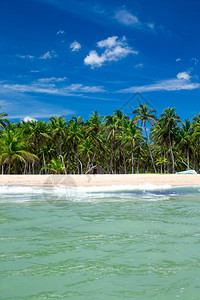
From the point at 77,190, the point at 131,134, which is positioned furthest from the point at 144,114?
the point at 77,190

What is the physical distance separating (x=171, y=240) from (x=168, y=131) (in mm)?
46934

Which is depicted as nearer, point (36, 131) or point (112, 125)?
point (36, 131)

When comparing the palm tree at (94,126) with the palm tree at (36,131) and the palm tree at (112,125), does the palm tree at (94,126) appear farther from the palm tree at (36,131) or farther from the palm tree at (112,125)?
the palm tree at (36,131)

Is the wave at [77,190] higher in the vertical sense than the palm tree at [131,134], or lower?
lower

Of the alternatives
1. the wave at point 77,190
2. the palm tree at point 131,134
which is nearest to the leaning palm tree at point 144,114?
the palm tree at point 131,134

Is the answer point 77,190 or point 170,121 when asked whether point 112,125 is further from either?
point 77,190

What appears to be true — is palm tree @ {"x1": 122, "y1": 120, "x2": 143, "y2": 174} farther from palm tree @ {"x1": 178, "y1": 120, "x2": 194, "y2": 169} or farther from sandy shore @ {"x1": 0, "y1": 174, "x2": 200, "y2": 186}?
sandy shore @ {"x1": 0, "y1": 174, "x2": 200, "y2": 186}

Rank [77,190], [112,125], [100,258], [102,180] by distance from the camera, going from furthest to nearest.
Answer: [112,125] → [102,180] → [77,190] → [100,258]

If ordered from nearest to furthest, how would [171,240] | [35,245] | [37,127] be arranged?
[35,245], [171,240], [37,127]

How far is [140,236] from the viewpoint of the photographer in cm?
648

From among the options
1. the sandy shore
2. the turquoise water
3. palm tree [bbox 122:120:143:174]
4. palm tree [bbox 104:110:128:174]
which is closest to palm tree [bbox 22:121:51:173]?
palm tree [bbox 104:110:128:174]

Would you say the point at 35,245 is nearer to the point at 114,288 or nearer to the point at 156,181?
the point at 114,288

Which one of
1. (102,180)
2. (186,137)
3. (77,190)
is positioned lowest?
(77,190)

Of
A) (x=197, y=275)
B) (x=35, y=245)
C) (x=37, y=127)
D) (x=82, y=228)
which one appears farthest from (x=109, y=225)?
(x=37, y=127)
